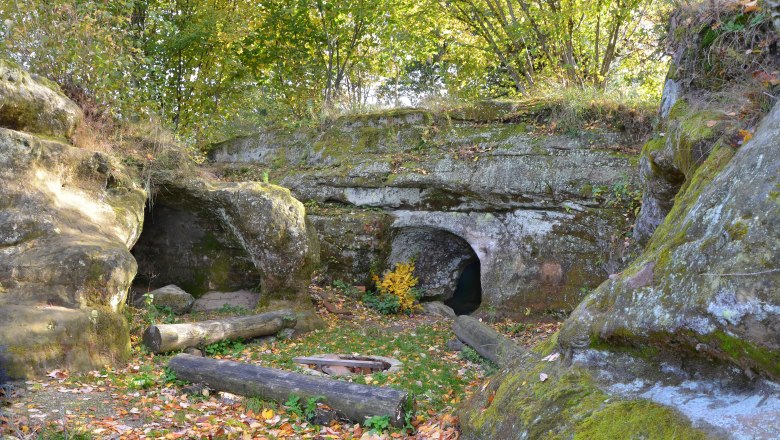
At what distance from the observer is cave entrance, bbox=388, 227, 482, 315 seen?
14.1 metres

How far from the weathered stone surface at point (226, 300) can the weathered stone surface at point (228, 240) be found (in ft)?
0.68

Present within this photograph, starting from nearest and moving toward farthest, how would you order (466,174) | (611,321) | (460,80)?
(611,321) < (466,174) < (460,80)

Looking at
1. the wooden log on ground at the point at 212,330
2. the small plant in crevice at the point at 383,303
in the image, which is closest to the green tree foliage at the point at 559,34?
the small plant in crevice at the point at 383,303

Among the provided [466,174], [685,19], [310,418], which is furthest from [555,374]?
[466,174]

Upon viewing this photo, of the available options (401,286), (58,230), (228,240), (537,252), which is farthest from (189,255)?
(537,252)

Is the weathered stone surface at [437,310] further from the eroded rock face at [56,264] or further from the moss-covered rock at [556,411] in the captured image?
the moss-covered rock at [556,411]

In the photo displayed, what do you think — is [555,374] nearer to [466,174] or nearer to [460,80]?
[466,174]

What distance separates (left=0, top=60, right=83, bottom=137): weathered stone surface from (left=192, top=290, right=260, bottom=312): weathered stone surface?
4.38 m

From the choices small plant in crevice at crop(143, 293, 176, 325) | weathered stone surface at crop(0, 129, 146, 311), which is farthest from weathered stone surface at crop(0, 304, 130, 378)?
small plant in crevice at crop(143, 293, 176, 325)

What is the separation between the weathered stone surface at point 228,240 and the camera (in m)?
10.8

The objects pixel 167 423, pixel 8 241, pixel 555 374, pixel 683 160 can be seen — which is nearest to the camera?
pixel 555 374

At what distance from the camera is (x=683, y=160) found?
623cm

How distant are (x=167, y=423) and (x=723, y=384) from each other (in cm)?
497

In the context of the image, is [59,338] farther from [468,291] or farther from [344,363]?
[468,291]
